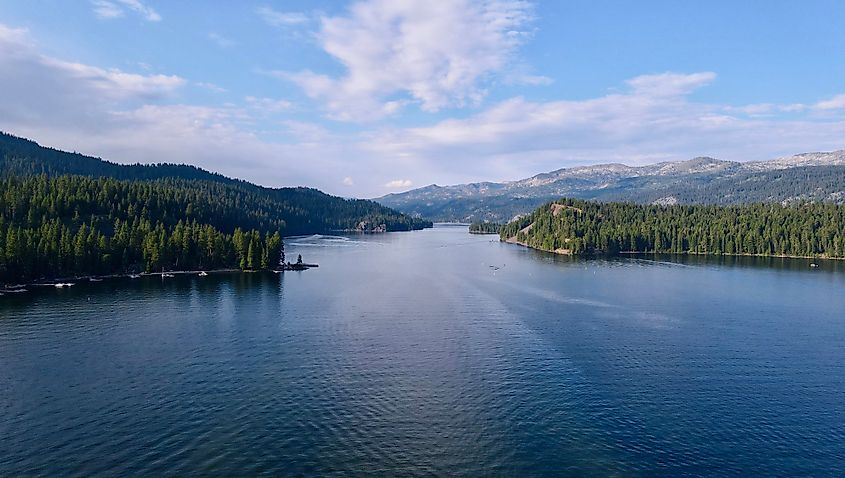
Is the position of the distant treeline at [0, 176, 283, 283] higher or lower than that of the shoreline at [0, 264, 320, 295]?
higher

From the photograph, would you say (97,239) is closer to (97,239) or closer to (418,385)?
(97,239)

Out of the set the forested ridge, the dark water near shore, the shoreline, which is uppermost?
the forested ridge

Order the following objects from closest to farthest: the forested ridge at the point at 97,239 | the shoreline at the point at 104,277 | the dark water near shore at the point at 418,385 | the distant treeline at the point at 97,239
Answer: the dark water near shore at the point at 418,385, the shoreline at the point at 104,277, the forested ridge at the point at 97,239, the distant treeline at the point at 97,239

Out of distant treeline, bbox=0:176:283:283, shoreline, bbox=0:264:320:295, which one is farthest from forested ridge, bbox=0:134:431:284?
shoreline, bbox=0:264:320:295

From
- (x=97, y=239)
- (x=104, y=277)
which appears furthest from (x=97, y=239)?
(x=104, y=277)

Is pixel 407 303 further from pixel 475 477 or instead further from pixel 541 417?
pixel 475 477

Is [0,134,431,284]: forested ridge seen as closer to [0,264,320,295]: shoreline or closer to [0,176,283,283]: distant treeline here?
[0,176,283,283]: distant treeline

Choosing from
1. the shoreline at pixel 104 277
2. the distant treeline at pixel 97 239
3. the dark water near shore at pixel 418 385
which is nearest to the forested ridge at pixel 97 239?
the distant treeline at pixel 97 239

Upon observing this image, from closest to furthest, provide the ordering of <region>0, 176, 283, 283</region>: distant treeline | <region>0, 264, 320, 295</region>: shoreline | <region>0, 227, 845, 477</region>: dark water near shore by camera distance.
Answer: <region>0, 227, 845, 477</region>: dark water near shore, <region>0, 264, 320, 295</region>: shoreline, <region>0, 176, 283, 283</region>: distant treeline

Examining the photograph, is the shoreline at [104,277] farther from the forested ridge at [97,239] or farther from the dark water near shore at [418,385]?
the dark water near shore at [418,385]
